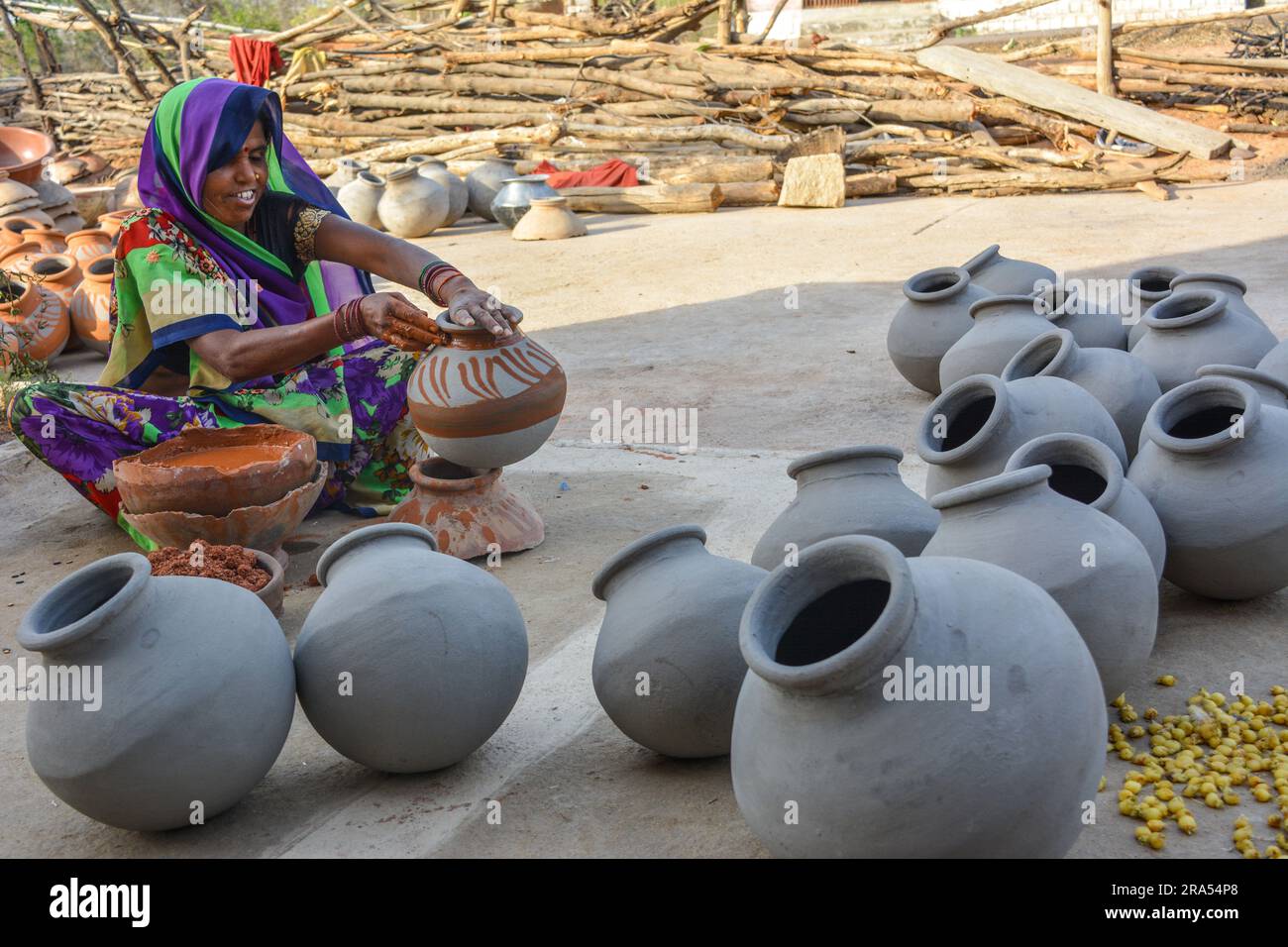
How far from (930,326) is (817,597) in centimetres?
316

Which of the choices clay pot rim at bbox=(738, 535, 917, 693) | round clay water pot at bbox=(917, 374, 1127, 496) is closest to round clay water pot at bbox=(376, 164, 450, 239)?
round clay water pot at bbox=(917, 374, 1127, 496)

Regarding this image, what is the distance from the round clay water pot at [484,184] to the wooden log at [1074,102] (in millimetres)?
4426

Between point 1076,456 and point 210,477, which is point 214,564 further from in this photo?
point 1076,456

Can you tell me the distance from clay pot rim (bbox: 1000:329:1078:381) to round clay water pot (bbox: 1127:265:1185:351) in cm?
71

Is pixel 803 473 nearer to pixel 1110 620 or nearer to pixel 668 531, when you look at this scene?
pixel 668 531

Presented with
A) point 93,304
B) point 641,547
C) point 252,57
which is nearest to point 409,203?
point 252,57

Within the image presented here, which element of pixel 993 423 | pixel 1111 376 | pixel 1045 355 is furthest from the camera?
pixel 1045 355

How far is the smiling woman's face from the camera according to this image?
161 inches

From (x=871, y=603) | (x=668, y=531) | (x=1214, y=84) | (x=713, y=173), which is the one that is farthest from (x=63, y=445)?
(x=1214, y=84)

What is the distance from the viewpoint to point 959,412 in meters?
3.36

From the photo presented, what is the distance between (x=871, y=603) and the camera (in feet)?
7.48

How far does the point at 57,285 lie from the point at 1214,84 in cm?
1082

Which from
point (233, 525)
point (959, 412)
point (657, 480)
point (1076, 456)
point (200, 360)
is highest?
point (1076, 456)

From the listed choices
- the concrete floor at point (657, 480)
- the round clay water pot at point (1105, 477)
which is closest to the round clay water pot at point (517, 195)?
the concrete floor at point (657, 480)
